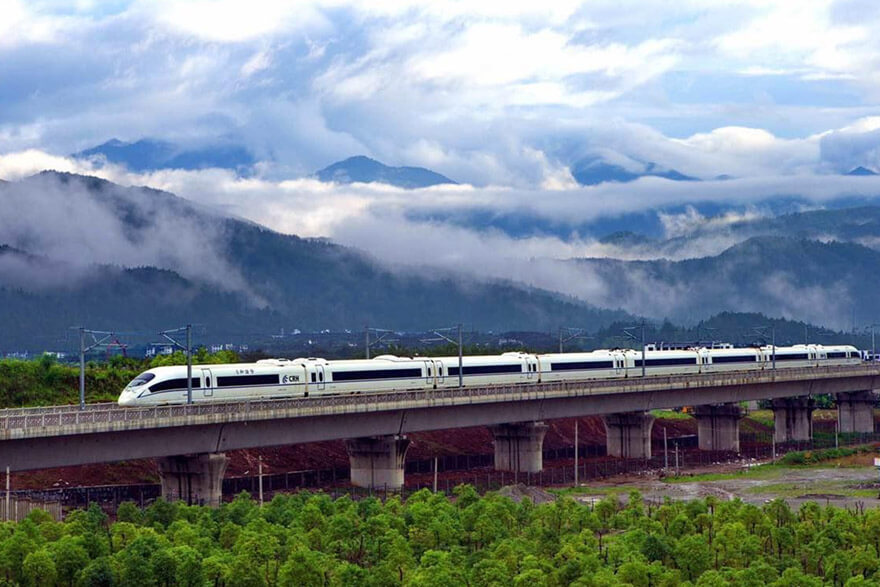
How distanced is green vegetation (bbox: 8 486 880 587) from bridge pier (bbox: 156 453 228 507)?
1106 cm

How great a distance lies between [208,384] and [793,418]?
99077 mm

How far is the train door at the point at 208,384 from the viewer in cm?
10488

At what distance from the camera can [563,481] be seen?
129 meters

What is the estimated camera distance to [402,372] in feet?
408

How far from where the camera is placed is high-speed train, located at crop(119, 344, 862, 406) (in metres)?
103

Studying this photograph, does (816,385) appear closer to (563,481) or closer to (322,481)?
(563,481)

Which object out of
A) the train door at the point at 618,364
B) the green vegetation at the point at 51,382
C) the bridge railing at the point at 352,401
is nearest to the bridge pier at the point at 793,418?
the bridge railing at the point at 352,401


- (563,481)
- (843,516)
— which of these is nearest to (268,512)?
(843,516)

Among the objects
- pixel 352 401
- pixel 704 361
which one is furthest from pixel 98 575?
pixel 704 361

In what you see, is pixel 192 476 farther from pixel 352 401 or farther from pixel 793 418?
pixel 793 418

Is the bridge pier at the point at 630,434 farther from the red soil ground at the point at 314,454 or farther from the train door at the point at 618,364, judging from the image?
the red soil ground at the point at 314,454

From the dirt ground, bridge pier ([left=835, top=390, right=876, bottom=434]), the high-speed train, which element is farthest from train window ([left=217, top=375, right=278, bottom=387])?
bridge pier ([left=835, top=390, right=876, bottom=434])

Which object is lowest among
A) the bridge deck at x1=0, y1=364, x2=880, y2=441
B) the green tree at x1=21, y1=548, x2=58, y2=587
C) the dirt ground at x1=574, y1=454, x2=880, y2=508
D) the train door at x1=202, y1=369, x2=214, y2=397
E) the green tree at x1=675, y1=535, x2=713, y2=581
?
the dirt ground at x1=574, y1=454, x2=880, y2=508

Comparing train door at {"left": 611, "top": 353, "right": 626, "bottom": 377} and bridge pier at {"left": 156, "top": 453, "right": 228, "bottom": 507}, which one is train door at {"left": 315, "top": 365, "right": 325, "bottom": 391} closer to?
bridge pier at {"left": 156, "top": 453, "right": 228, "bottom": 507}
